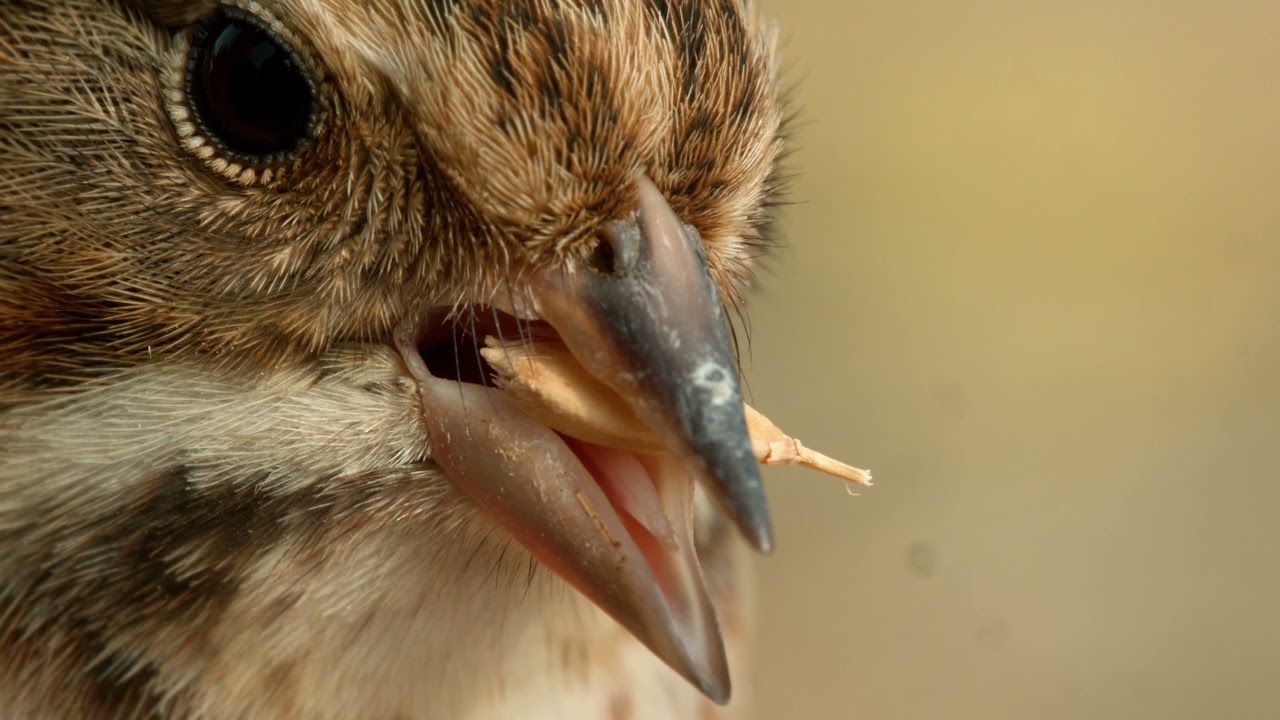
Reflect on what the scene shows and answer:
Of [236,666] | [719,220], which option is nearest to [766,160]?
[719,220]

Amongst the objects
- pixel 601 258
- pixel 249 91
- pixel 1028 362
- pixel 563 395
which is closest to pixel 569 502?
pixel 563 395

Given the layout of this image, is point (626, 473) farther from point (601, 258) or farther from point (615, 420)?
point (601, 258)

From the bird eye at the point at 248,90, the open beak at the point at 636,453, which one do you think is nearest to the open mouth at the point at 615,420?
the open beak at the point at 636,453

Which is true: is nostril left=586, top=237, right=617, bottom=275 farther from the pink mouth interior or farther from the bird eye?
the bird eye

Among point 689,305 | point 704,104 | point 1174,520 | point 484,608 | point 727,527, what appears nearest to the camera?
point 689,305

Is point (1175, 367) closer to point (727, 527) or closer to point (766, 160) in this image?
point (727, 527)

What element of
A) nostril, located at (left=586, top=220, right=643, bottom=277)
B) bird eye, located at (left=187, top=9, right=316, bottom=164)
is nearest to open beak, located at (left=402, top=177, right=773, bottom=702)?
nostril, located at (left=586, top=220, right=643, bottom=277)
